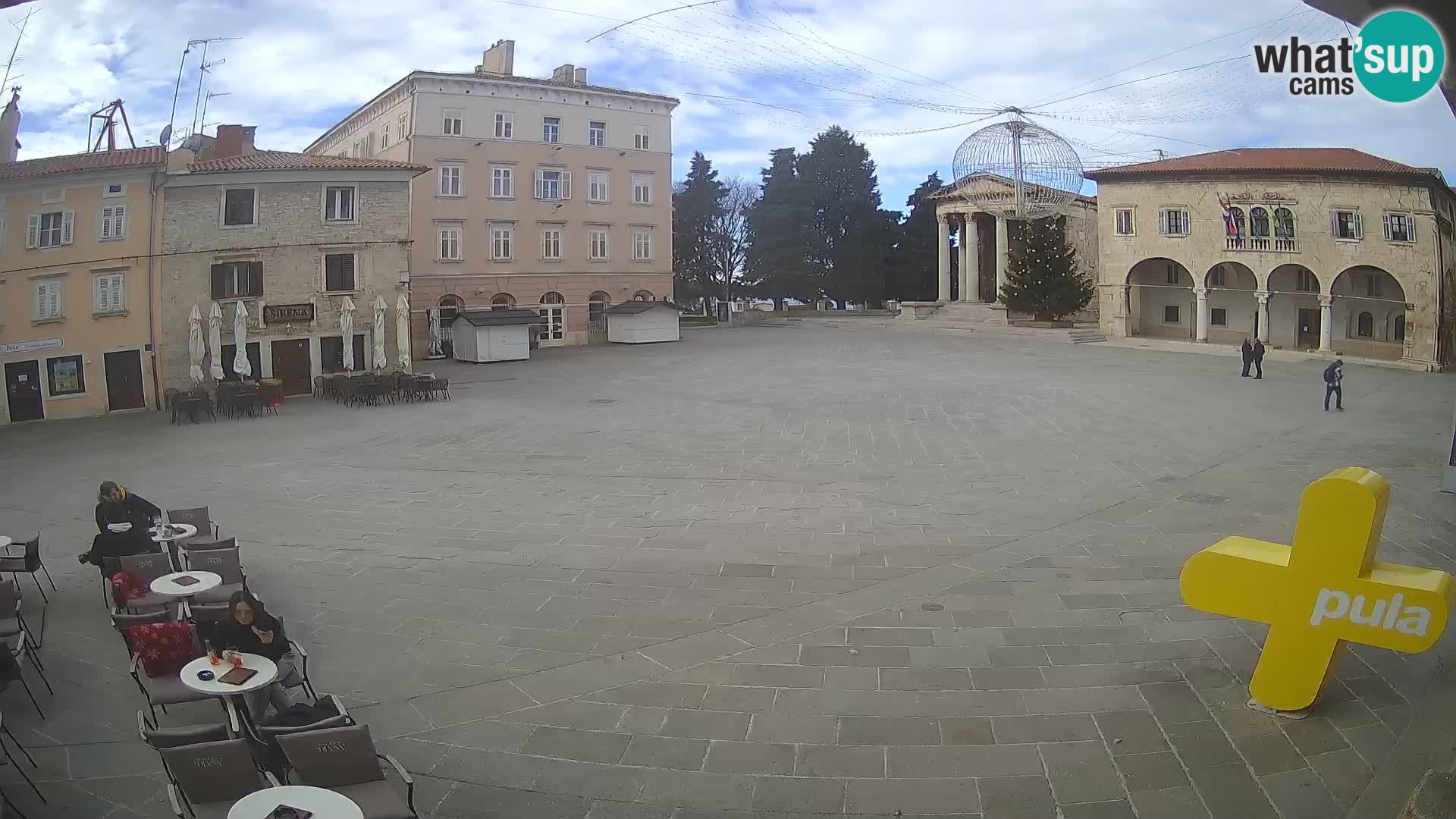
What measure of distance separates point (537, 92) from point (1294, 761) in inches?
1634

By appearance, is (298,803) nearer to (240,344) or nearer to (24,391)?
(240,344)

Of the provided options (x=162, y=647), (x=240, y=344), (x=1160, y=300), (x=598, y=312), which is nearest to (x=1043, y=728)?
(x=162, y=647)

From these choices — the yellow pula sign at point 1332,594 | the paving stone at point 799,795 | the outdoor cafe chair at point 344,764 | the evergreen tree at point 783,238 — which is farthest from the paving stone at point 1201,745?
the evergreen tree at point 783,238

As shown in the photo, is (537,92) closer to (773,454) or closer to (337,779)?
(773,454)

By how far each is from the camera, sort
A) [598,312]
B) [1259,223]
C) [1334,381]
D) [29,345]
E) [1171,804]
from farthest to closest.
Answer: [598,312] < [1259,223] < [29,345] < [1334,381] < [1171,804]

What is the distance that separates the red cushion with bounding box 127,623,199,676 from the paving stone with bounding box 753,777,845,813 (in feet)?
12.9

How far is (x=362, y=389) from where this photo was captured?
24.2 metres

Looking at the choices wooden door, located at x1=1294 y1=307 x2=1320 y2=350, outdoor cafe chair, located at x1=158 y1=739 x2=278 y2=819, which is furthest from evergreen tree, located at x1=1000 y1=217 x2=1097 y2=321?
outdoor cafe chair, located at x1=158 y1=739 x2=278 y2=819

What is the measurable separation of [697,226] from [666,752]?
61117 mm

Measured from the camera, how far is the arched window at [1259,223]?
3833 centimetres

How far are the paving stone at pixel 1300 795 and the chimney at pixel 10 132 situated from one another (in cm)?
2821

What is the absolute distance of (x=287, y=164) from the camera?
2647 cm

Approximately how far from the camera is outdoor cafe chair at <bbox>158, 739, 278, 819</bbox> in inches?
187

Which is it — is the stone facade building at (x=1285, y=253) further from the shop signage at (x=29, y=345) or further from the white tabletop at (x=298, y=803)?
the shop signage at (x=29, y=345)
